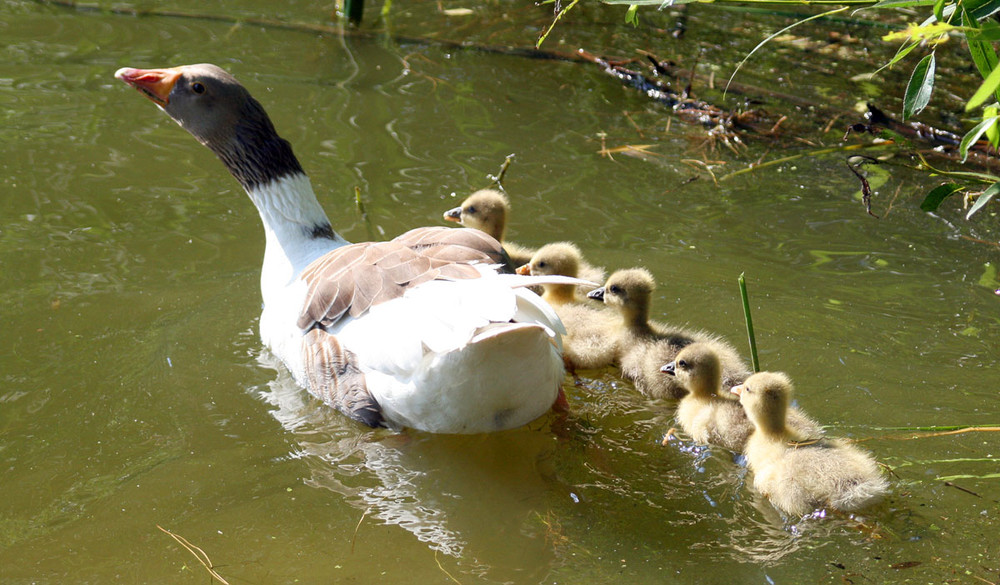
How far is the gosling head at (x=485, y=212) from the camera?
521 centimetres

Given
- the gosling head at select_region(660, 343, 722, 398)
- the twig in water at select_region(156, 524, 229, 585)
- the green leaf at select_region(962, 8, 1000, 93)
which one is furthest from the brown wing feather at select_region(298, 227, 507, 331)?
the green leaf at select_region(962, 8, 1000, 93)

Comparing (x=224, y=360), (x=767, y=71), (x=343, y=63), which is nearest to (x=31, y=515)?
(x=224, y=360)

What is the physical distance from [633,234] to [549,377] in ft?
7.02

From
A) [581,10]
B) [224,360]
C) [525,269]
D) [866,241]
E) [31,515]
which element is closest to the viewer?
[31,515]

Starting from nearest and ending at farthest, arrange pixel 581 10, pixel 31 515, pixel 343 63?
pixel 31 515
pixel 343 63
pixel 581 10

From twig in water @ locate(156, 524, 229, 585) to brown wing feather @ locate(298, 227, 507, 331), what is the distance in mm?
1121

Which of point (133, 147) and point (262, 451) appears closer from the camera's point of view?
point (262, 451)

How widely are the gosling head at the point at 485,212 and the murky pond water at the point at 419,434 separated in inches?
20.6

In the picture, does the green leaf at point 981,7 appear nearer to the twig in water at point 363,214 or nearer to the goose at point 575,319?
the goose at point 575,319

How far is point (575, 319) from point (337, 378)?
1.37m

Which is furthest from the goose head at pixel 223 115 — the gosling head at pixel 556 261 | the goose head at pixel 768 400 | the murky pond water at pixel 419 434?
the goose head at pixel 768 400

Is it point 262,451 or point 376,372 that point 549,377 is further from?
point 262,451

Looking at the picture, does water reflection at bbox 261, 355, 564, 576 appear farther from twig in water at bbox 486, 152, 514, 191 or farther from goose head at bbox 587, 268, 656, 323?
twig in water at bbox 486, 152, 514, 191

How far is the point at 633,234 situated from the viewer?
569cm
